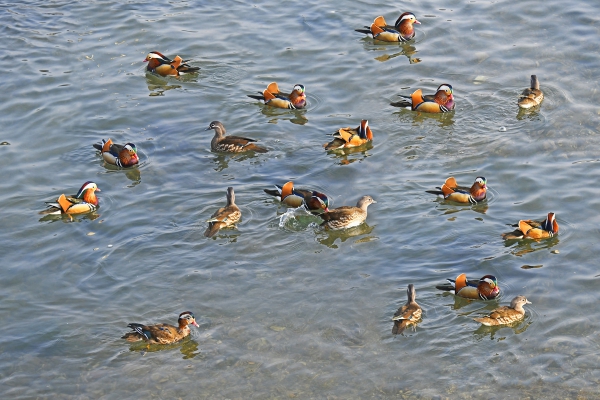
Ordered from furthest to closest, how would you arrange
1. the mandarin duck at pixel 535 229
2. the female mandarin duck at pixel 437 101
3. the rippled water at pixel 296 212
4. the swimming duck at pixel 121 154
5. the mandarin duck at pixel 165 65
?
the mandarin duck at pixel 165 65 → the female mandarin duck at pixel 437 101 → the swimming duck at pixel 121 154 → the mandarin duck at pixel 535 229 → the rippled water at pixel 296 212

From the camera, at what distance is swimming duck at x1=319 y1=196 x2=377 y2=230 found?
1520cm

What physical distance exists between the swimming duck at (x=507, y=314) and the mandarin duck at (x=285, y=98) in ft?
24.8

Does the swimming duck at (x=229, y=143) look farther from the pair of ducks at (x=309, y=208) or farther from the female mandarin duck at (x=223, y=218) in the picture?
the female mandarin duck at (x=223, y=218)

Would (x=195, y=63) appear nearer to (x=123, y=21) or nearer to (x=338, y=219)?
(x=123, y=21)

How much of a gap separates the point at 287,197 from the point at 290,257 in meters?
1.47

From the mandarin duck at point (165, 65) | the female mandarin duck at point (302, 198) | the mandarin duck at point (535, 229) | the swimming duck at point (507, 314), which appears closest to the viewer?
the swimming duck at point (507, 314)

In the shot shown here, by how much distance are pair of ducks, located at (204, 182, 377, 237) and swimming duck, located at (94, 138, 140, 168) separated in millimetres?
2491

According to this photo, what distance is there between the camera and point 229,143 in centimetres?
1753

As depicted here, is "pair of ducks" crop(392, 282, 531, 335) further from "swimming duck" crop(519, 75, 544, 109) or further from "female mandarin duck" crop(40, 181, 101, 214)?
"swimming duck" crop(519, 75, 544, 109)

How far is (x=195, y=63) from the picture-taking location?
21.5 metres

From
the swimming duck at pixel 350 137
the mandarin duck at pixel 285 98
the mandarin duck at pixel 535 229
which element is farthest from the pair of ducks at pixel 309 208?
the mandarin duck at pixel 285 98

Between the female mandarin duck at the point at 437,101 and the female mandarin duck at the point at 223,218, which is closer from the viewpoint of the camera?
the female mandarin duck at the point at 223,218

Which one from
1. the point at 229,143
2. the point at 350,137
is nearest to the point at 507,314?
the point at 350,137

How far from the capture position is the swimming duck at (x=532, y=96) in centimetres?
1855
